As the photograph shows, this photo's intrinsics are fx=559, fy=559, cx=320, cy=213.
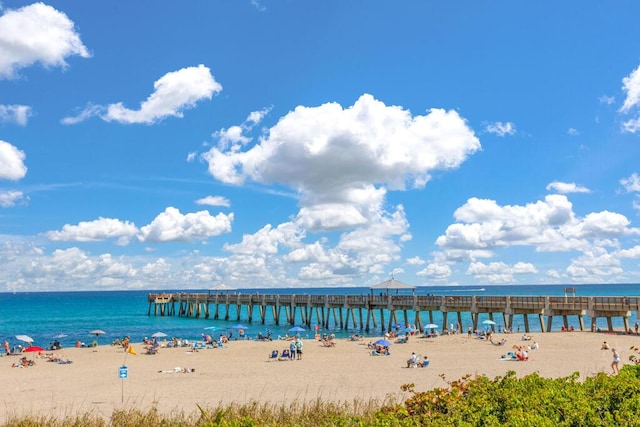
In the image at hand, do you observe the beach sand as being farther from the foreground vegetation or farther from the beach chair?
the foreground vegetation

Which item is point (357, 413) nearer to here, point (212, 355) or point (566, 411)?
point (566, 411)

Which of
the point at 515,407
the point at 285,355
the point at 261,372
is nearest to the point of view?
the point at 515,407

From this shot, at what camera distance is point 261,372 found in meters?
24.9

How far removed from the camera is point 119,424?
11695 millimetres

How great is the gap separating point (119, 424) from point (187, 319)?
63720mm

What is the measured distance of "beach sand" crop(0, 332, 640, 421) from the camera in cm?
1819

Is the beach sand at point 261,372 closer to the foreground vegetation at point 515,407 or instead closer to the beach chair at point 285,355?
the beach chair at point 285,355

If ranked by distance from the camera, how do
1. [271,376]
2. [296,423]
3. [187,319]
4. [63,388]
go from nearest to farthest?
[296,423]
[63,388]
[271,376]
[187,319]

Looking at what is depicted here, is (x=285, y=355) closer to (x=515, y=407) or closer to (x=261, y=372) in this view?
(x=261, y=372)

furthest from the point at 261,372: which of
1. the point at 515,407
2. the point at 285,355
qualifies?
the point at 515,407

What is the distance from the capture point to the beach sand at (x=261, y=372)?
18.2 m

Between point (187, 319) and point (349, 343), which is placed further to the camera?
point (187, 319)

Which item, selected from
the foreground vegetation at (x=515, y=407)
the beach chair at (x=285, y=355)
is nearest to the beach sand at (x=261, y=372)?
the beach chair at (x=285, y=355)

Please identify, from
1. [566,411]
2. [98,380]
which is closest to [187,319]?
[98,380]
